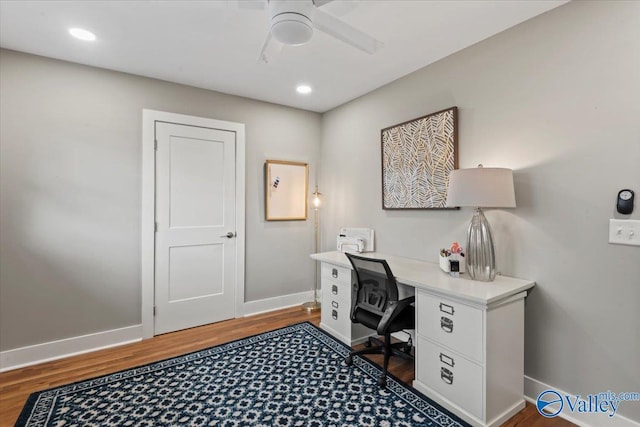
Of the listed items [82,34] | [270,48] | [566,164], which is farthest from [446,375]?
[82,34]

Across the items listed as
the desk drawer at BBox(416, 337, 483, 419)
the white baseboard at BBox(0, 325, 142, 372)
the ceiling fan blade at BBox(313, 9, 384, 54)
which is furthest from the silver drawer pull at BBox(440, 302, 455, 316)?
the white baseboard at BBox(0, 325, 142, 372)

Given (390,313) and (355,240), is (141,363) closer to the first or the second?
(390,313)

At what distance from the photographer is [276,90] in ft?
10.7

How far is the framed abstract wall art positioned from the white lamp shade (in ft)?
1.72

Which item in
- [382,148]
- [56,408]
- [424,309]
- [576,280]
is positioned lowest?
[56,408]

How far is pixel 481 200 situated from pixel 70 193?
10.6 feet

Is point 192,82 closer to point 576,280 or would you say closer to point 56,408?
point 56,408

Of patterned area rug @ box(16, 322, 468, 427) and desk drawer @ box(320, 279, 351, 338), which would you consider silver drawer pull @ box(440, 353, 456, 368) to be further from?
desk drawer @ box(320, 279, 351, 338)

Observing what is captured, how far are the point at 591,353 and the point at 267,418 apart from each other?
194 cm

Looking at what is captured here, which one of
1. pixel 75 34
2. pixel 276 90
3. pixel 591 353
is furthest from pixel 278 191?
pixel 591 353

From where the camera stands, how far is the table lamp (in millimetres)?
1879

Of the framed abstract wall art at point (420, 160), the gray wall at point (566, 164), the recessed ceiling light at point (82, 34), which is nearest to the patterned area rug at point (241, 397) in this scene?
the gray wall at point (566, 164)

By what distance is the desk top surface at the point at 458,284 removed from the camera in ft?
5.66

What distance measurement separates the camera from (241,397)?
78.5 inches
